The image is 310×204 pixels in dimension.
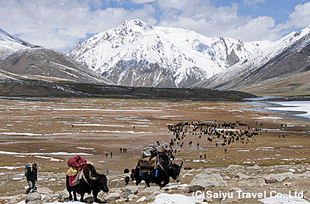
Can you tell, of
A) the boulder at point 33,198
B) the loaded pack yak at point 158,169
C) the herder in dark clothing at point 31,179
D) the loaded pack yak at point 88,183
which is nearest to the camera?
the loaded pack yak at point 88,183

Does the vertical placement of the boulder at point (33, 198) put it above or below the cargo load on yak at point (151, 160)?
below

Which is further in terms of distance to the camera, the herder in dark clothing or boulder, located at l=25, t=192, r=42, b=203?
the herder in dark clothing

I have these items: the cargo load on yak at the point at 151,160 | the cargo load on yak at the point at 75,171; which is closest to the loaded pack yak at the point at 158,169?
the cargo load on yak at the point at 151,160

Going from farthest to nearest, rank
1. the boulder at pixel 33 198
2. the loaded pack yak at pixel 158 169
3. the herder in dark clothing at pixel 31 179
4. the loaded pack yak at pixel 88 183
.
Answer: the herder in dark clothing at pixel 31 179 → the loaded pack yak at pixel 158 169 → the boulder at pixel 33 198 → the loaded pack yak at pixel 88 183

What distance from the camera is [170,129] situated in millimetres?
57406

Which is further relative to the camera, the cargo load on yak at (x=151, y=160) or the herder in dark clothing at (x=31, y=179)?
the herder in dark clothing at (x=31, y=179)

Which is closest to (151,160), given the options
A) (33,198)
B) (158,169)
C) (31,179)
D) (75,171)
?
(158,169)

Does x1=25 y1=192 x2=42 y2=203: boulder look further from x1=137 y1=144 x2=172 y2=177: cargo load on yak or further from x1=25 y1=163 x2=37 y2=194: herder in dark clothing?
x1=137 y1=144 x2=172 y2=177: cargo load on yak

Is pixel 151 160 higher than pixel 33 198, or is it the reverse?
pixel 151 160

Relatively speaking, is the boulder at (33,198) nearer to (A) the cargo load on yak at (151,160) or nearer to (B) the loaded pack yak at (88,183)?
(B) the loaded pack yak at (88,183)

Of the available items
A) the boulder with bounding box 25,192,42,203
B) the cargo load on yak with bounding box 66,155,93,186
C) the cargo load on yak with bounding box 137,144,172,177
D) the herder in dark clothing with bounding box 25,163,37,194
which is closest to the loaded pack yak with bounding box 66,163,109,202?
the cargo load on yak with bounding box 66,155,93,186

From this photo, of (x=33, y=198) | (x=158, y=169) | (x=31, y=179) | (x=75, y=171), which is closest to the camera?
(x=75, y=171)

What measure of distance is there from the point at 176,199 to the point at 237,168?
12.4 m

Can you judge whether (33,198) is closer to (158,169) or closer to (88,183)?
(88,183)
